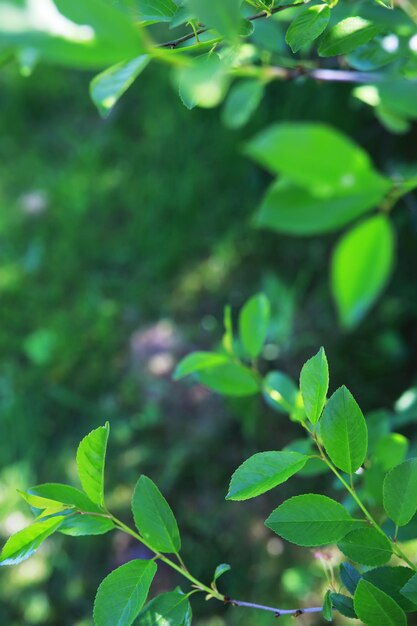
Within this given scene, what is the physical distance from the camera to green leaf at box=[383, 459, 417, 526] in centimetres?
47

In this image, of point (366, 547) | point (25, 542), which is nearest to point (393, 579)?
point (366, 547)

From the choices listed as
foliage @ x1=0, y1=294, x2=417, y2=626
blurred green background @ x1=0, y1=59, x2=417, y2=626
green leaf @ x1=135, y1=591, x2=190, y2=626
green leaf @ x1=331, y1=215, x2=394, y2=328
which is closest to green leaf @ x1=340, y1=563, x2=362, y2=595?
foliage @ x1=0, y1=294, x2=417, y2=626

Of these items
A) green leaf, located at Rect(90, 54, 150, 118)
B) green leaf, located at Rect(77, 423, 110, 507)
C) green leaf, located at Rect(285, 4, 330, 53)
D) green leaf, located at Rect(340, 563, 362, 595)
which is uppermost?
green leaf, located at Rect(90, 54, 150, 118)

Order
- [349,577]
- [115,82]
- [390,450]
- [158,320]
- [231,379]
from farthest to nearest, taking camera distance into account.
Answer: [158,320] → [231,379] → [390,450] → [349,577] → [115,82]

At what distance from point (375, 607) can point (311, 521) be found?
7 cm

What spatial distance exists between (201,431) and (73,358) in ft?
1.91

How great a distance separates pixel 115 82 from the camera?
1.38ft

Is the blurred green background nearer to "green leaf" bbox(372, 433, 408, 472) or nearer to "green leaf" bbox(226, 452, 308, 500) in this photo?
"green leaf" bbox(372, 433, 408, 472)

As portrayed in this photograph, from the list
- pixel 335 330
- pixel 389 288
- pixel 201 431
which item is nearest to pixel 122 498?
pixel 201 431

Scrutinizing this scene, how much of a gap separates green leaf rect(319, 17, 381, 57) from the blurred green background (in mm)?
909

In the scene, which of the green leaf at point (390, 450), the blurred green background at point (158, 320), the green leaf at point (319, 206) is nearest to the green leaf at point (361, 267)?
the green leaf at point (319, 206)

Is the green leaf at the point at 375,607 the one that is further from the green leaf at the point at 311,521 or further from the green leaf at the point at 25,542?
the green leaf at the point at 25,542

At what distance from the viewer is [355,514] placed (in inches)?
36.6

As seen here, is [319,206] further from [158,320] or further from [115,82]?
Result: [158,320]
